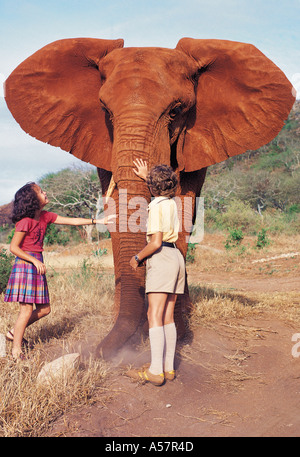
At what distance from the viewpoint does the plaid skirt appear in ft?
13.6

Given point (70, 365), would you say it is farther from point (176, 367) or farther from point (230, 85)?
point (230, 85)

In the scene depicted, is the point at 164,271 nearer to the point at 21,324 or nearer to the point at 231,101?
the point at 21,324

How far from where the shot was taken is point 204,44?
17.7 feet

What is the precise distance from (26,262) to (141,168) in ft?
4.49

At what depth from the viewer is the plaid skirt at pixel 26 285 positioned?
4160mm

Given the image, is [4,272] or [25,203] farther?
[4,272]

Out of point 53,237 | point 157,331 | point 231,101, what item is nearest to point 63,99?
point 231,101

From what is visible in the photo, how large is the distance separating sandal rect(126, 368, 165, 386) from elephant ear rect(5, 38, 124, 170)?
274cm

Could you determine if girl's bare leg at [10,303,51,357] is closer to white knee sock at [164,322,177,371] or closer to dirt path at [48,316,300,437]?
dirt path at [48,316,300,437]

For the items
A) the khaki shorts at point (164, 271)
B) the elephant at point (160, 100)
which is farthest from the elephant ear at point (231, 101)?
the khaki shorts at point (164, 271)

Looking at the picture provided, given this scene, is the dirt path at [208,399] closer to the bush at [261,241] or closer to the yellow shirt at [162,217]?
the yellow shirt at [162,217]

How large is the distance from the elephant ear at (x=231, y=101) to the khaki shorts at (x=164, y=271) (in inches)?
74.2

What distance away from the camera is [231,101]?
222 inches
